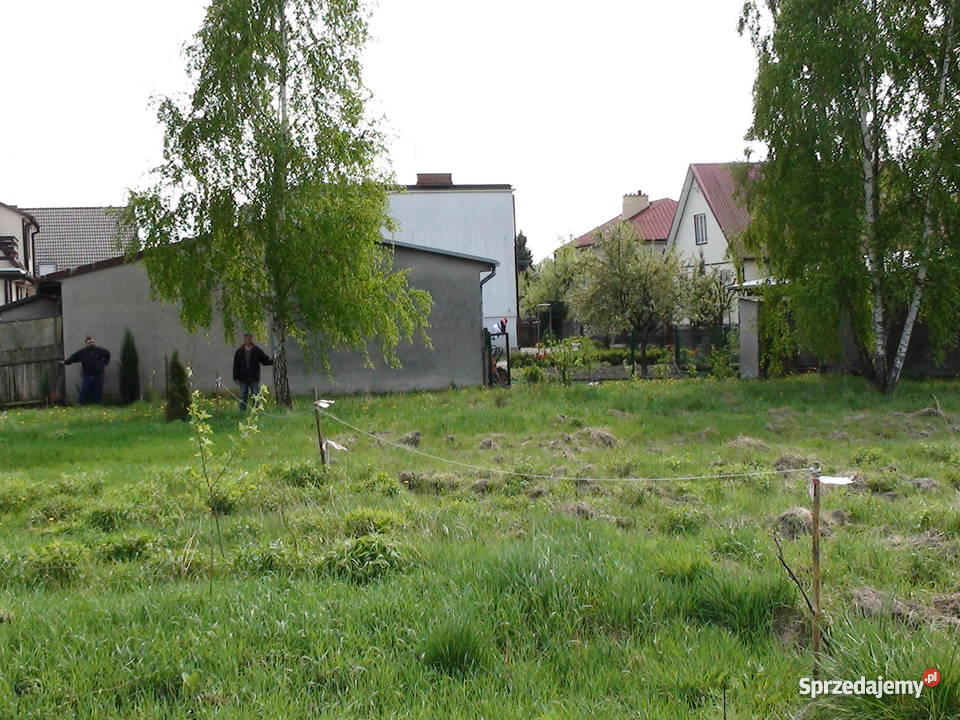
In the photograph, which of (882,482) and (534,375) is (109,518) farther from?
(534,375)

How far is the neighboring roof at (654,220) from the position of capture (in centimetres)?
6100

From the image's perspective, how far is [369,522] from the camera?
8.20 m

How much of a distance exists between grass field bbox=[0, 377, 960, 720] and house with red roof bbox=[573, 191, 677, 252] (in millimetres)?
49836

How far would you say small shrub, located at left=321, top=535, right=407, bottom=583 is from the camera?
6.78 meters

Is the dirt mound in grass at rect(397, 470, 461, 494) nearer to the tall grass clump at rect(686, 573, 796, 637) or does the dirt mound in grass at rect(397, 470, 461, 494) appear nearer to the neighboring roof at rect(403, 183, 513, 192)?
the tall grass clump at rect(686, 573, 796, 637)

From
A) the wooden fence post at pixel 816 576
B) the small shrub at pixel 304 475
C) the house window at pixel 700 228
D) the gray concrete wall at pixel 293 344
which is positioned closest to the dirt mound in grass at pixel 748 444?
the small shrub at pixel 304 475

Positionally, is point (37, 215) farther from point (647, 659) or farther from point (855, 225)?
point (647, 659)

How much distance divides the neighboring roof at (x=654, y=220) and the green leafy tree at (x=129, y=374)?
38.6 m

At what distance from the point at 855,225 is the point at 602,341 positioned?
25872 millimetres

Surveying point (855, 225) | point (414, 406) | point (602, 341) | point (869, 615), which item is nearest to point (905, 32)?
point (855, 225)

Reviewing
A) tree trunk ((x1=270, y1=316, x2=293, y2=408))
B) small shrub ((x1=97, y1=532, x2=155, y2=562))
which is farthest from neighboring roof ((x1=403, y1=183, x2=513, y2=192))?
small shrub ((x1=97, y1=532, x2=155, y2=562))

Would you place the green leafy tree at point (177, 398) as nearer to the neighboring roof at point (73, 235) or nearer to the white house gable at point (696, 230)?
the white house gable at point (696, 230)

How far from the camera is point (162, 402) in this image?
73.6 feet

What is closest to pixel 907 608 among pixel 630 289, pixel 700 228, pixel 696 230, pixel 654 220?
pixel 630 289
